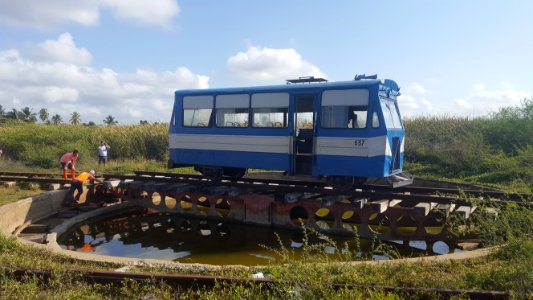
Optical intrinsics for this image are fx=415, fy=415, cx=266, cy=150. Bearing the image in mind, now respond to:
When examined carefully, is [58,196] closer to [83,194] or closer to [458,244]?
[83,194]

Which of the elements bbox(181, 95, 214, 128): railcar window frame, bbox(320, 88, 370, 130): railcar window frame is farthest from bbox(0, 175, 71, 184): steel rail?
bbox(320, 88, 370, 130): railcar window frame

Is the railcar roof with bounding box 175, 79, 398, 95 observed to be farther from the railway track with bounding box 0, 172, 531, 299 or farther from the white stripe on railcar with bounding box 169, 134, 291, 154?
the railway track with bounding box 0, 172, 531, 299

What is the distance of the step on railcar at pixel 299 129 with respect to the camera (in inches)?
375

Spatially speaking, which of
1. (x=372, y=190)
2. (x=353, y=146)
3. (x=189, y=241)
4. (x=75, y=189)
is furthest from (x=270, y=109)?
(x=75, y=189)

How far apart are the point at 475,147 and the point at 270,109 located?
1266 centimetres

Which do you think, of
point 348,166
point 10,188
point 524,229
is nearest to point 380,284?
point 524,229

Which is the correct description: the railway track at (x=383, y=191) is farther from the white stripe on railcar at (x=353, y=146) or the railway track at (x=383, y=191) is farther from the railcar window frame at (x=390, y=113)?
the railcar window frame at (x=390, y=113)

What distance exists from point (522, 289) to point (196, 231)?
7.69 metres

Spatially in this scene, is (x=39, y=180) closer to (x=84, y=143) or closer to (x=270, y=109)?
(x=270, y=109)

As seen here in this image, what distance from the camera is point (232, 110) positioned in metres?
11.5

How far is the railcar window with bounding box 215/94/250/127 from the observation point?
11.3 metres

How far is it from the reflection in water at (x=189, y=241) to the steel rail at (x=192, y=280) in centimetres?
290

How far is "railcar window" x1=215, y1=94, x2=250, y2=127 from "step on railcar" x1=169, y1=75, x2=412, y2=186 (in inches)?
1.1

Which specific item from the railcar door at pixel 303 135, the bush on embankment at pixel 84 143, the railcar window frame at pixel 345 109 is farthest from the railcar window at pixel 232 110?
the bush on embankment at pixel 84 143
